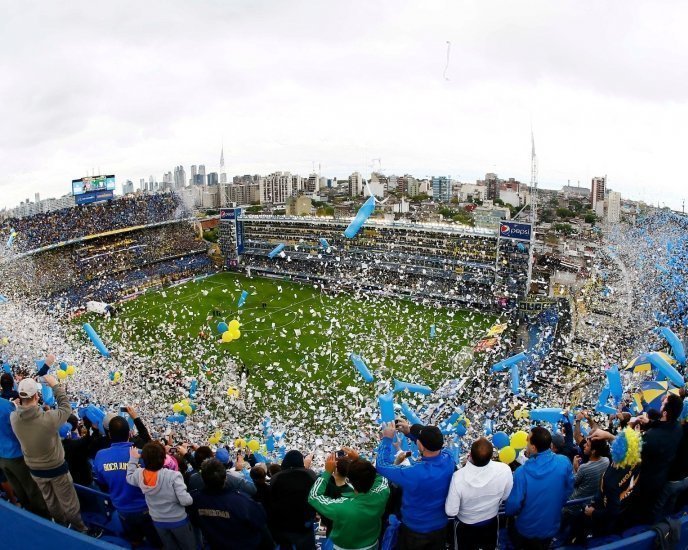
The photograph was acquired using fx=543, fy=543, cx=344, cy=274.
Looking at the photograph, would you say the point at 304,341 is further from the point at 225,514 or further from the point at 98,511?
the point at 225,514

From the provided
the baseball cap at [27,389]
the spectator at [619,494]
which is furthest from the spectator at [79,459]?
the spectator at [619,494]

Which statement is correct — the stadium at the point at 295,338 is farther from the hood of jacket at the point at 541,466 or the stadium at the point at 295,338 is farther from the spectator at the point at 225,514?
the spectator at the point at 225,514

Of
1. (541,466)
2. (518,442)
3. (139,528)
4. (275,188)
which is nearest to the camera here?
(541,466)

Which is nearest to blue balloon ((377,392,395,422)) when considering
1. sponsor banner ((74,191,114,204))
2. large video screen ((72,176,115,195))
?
large video screen ((72,176,115,195))

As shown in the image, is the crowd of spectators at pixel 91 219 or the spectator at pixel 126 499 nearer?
the spectator at pixel 126 499

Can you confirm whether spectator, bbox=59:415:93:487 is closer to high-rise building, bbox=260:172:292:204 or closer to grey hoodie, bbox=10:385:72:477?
grey hoodie, bbox=10:385:72:477

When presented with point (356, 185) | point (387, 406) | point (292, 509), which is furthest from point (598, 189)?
point (292, 509)

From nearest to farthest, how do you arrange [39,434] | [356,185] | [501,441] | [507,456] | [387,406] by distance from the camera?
[39,434] → [507,456] → [501,441] → [387,406] → [356,185]

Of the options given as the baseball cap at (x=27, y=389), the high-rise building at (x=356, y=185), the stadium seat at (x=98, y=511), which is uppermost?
the high-rise building at (x=356, y=185)

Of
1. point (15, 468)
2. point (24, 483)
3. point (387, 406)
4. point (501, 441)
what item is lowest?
point (501, 441)
